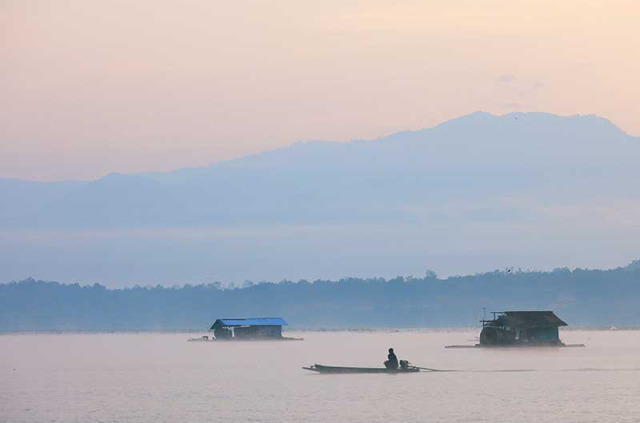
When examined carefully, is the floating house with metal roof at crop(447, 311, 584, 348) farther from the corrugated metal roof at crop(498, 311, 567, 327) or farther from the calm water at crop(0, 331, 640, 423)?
the calm water at crop(0, 331, 640, 423)

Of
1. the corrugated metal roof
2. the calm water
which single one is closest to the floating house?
the corrugated metal roof

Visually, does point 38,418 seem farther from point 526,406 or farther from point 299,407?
point 526,406

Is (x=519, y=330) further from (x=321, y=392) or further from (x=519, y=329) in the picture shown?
(x=321, y=392)

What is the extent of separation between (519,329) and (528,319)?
1616 millimetres

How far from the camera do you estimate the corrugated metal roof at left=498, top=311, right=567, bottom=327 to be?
15500 cm

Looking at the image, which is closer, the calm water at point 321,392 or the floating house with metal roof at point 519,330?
the calm water at point 321,392

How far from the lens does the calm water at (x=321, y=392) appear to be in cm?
8062

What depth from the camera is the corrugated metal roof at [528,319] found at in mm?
155000

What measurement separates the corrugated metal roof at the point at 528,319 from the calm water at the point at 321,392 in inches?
214

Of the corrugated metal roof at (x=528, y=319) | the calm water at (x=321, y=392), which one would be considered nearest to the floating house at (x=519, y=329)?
the corrugated metal roof at (x=528, y=319)

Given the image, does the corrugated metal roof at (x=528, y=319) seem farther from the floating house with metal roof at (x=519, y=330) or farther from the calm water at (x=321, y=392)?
the calm water at (x=321, y=392)

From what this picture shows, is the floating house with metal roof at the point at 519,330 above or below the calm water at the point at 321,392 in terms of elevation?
above

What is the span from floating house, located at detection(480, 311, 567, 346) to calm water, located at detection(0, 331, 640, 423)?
514 centimetres

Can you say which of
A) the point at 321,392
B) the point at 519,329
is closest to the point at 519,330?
the point at 519,329
